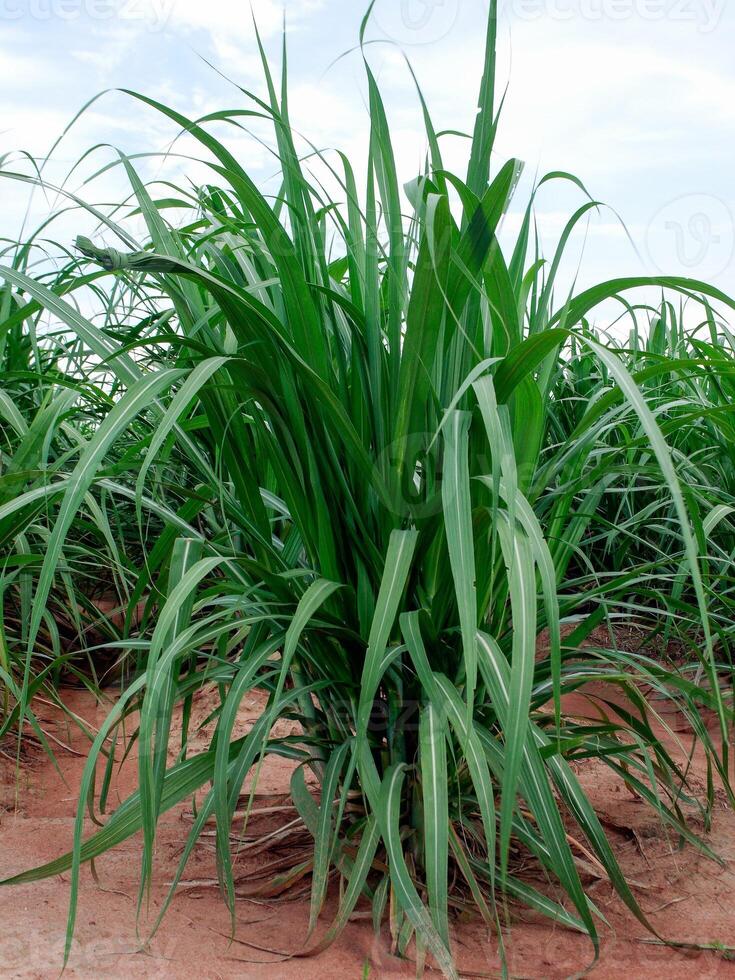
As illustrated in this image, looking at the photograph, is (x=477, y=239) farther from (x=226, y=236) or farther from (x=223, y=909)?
(x=223, y=909)

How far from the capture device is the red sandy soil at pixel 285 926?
0.92 m

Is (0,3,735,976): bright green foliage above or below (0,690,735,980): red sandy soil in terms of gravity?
above

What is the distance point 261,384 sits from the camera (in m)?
0.94

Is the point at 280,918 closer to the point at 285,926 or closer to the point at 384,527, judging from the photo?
the point at 285,926

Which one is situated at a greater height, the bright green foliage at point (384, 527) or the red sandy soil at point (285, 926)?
the bright green foliage at point (384, 527)

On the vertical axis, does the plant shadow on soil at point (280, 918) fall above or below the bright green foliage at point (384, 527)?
below

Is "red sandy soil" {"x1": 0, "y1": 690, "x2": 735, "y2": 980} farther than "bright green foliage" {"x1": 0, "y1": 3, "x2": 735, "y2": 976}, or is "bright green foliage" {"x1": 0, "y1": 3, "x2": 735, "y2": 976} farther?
"red sandy soil" {"x1": 0, "y1": 690, "x2": 735, "y2": 980}

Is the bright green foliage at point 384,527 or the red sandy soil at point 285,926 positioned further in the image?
the red sandy soil at point 285,926

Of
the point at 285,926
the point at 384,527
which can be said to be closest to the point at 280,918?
the point at 285,926

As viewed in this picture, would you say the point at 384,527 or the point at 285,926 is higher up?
the point at 384,527

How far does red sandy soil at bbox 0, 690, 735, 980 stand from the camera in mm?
925

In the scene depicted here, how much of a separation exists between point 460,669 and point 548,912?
285mm

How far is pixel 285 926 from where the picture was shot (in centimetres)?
100

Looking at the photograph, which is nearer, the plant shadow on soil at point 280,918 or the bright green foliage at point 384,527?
the bright green foliage at point 384,527
